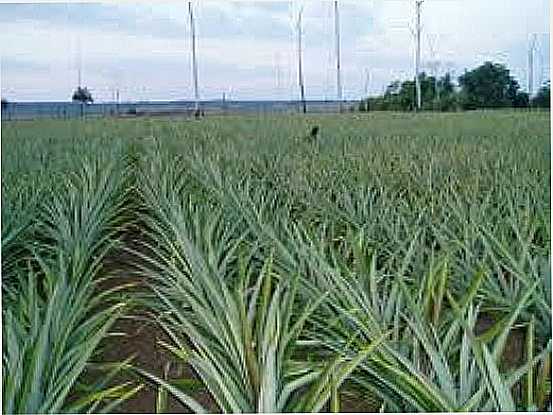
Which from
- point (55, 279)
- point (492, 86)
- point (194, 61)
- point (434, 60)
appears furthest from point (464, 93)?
point (55, 279)

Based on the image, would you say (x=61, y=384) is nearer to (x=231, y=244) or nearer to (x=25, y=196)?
(x=231, y=244)

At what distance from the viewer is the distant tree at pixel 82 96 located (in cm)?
162

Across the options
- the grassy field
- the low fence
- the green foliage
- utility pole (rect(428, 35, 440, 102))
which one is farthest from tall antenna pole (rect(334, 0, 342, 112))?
the green foliage

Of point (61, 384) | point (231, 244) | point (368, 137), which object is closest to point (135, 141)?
point (368, 137)

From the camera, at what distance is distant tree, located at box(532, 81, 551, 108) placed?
1.38 metres

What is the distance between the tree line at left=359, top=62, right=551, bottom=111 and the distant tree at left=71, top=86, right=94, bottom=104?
67 cm

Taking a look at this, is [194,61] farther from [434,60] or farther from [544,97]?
[544,97]

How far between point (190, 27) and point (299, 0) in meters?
0.23

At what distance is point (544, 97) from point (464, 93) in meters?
0.42

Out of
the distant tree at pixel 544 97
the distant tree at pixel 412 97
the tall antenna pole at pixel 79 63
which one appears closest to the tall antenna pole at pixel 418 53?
the distant tree at pixel 412 97

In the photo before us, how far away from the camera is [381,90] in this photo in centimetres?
177

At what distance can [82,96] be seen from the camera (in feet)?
5.46

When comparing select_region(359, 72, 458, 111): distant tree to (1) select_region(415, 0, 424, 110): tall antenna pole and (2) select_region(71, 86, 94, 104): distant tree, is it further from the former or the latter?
(2) select_region(71, 86, 94, 104): distant tree

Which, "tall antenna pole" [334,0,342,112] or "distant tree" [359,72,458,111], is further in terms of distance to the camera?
"distant tree" [359,72,458,111]
